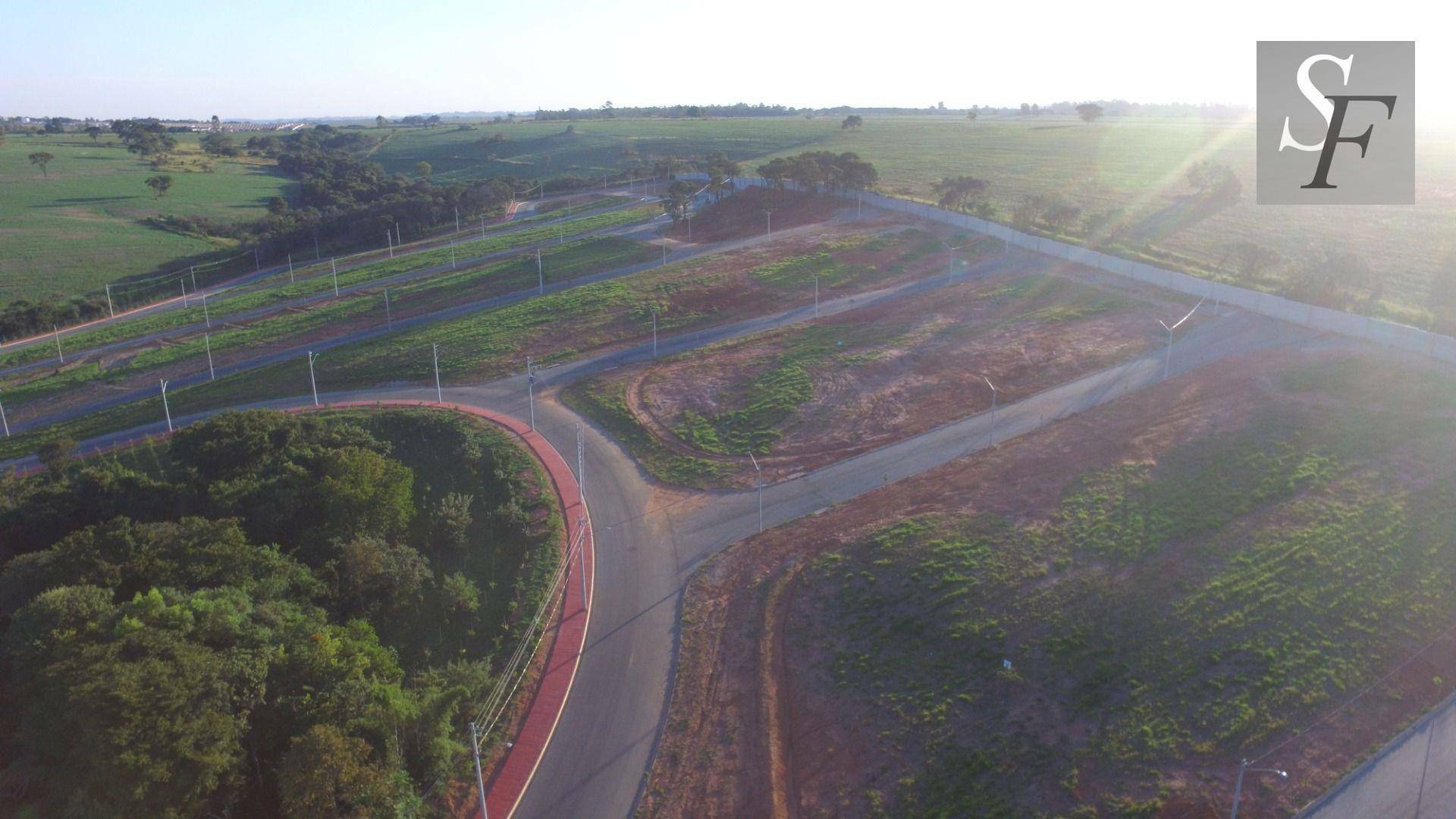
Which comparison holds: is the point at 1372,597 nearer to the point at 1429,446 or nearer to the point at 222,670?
the point at 1429,446

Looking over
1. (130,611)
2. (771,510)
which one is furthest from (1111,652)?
(130,611)

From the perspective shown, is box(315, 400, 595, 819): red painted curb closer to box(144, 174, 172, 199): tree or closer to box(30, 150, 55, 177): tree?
box(144, 174, 172, 199): tree

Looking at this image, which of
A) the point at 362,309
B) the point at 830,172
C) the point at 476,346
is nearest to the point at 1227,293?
the point at 830,172

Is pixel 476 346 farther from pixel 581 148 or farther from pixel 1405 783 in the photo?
pixel 581 148

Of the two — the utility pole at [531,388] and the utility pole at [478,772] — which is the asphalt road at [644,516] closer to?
the utility pole at [531,388]

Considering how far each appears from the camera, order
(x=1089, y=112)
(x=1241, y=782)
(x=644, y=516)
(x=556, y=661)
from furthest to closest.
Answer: (x=1089, y=112), (x=644, y=516), (x=556, y=661), (x=1241, y=782)

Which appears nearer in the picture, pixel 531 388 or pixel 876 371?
pixel 531 388

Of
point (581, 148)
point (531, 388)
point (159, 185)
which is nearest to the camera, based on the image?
point (531, 388)
